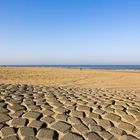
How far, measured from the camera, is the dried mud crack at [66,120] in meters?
3.99

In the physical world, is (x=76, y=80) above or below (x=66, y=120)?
below

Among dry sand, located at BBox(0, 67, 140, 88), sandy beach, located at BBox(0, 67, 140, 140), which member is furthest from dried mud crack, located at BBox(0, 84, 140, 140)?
dry sand, located at BBox(0, 67, 140, 88)

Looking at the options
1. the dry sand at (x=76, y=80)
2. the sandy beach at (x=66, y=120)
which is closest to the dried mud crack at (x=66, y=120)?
the sandy beach at (x=66, y=120)

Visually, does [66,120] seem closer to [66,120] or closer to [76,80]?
[66,120]

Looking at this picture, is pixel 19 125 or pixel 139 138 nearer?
pixel 139 138

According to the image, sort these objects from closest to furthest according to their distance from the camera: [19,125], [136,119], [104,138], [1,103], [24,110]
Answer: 1. [104,138]
2. [19,125]
3. [136,119]
4. [24,110]
5. [1,103]

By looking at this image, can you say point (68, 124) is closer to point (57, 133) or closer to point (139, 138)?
point (57, 133)

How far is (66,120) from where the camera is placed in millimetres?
4719

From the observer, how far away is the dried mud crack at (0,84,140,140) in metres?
3.99

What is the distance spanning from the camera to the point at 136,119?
4.91 metres

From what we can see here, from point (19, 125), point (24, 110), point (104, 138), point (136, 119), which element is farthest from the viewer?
point (24, 110)

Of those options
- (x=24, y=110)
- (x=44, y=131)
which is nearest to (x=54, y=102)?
(x=24, y=110)

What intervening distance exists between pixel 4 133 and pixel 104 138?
1.63 metres

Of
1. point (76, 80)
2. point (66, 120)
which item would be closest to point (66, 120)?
point (66, 120)
